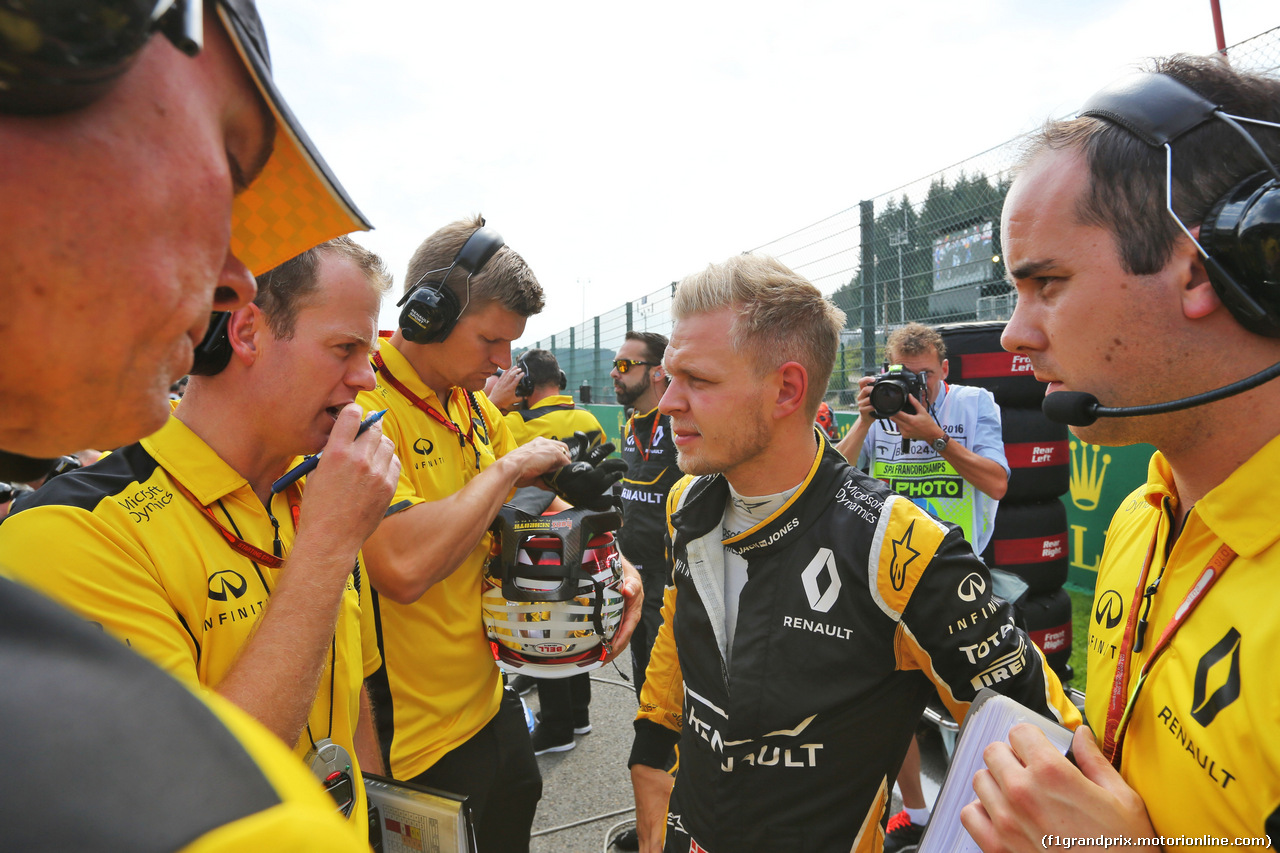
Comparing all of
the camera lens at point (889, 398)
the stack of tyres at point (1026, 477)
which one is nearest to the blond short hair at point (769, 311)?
the camera lens at point (889, 398)

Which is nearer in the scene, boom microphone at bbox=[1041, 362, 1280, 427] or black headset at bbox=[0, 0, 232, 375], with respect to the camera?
black headset at bbox=[0, 0, 232, 375]

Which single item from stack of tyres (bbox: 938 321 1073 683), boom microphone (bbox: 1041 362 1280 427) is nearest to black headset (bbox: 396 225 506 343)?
boom microphone (bbox: 1041 362 1280 427)

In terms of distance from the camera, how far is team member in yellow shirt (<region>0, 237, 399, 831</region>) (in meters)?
1.12

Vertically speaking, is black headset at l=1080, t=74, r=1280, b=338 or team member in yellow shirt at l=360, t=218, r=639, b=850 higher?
black headset at l=1080, t=74, r=1280, b=338

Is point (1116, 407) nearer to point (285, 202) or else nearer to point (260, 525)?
point (285, 202)

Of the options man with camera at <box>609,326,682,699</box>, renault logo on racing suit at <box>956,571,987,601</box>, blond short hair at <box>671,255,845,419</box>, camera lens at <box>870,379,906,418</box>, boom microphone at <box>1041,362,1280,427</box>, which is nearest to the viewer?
boom microphone at <box>1041,362,1280,427</box>

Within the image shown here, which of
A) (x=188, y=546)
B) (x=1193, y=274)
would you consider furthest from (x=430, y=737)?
(x=1193, y=274)

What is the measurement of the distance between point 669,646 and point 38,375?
1740 millimetres

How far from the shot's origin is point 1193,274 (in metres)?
1.06

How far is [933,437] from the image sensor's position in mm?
3691

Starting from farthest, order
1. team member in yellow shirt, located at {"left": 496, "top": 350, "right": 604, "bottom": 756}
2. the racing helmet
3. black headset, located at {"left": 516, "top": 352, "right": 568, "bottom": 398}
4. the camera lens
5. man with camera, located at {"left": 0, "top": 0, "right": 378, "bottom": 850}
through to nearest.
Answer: black headset, located at {"left": 516, "top": 352, "right": 568, "bottom": 398} < team member in yellow shirt, located at {"left": 496, "top": 350, "right": 604, "bottom": 756} < the camera lens < the racing helmet < man with camera, located at {"left": 0, "top": 0, "right": 378, "bottom": 850}

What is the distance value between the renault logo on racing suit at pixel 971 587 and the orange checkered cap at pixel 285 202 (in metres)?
1.41

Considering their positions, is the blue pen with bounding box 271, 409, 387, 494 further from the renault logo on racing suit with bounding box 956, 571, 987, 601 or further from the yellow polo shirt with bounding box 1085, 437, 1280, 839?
the yellow polo shirt with bounding box 1085, 437, 1280, 839

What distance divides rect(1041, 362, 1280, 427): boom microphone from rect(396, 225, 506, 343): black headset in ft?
6.11
